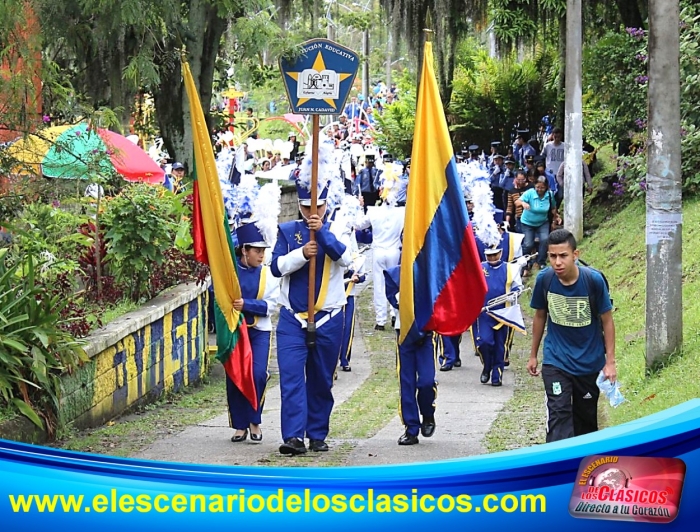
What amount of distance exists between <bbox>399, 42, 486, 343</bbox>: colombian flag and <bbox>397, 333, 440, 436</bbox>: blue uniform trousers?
684 millimetres

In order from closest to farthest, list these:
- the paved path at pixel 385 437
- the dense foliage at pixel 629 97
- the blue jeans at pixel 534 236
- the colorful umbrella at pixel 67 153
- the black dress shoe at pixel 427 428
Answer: the colorful umbrella at pixel 67 153 → the paved path at pixel 385 437 → the black dress shoe at pixel 427 428 → the dense foliage at pixel 629 97 → the blue jeans at pixel 534 236

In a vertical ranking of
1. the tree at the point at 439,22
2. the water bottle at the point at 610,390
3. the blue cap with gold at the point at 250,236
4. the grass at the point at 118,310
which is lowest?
the water bottle at the point at 610,390

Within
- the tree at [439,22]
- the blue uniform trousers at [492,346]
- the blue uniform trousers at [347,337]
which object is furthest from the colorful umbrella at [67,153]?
the tree at [439,22]

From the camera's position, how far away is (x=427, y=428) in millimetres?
10125

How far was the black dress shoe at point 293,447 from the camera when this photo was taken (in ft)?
31.0

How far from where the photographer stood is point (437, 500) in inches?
163

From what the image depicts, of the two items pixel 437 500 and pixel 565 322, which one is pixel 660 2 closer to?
pixel 565 322

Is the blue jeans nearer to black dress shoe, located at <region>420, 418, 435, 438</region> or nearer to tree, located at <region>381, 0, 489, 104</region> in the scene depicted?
tree, located at <region>381, 0, 489, 104</region>

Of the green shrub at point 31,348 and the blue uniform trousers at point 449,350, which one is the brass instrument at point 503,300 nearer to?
the blue uniform trousers at point 449,350

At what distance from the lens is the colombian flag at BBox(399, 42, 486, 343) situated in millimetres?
9234

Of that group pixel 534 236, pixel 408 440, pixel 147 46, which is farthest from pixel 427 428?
pixel 534 236

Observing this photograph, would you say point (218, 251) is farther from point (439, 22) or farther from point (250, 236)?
point (439, 22)

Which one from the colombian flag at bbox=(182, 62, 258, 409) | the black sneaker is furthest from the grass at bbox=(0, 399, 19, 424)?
the black sneaker

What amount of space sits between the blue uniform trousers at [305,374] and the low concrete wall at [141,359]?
5.33ft
